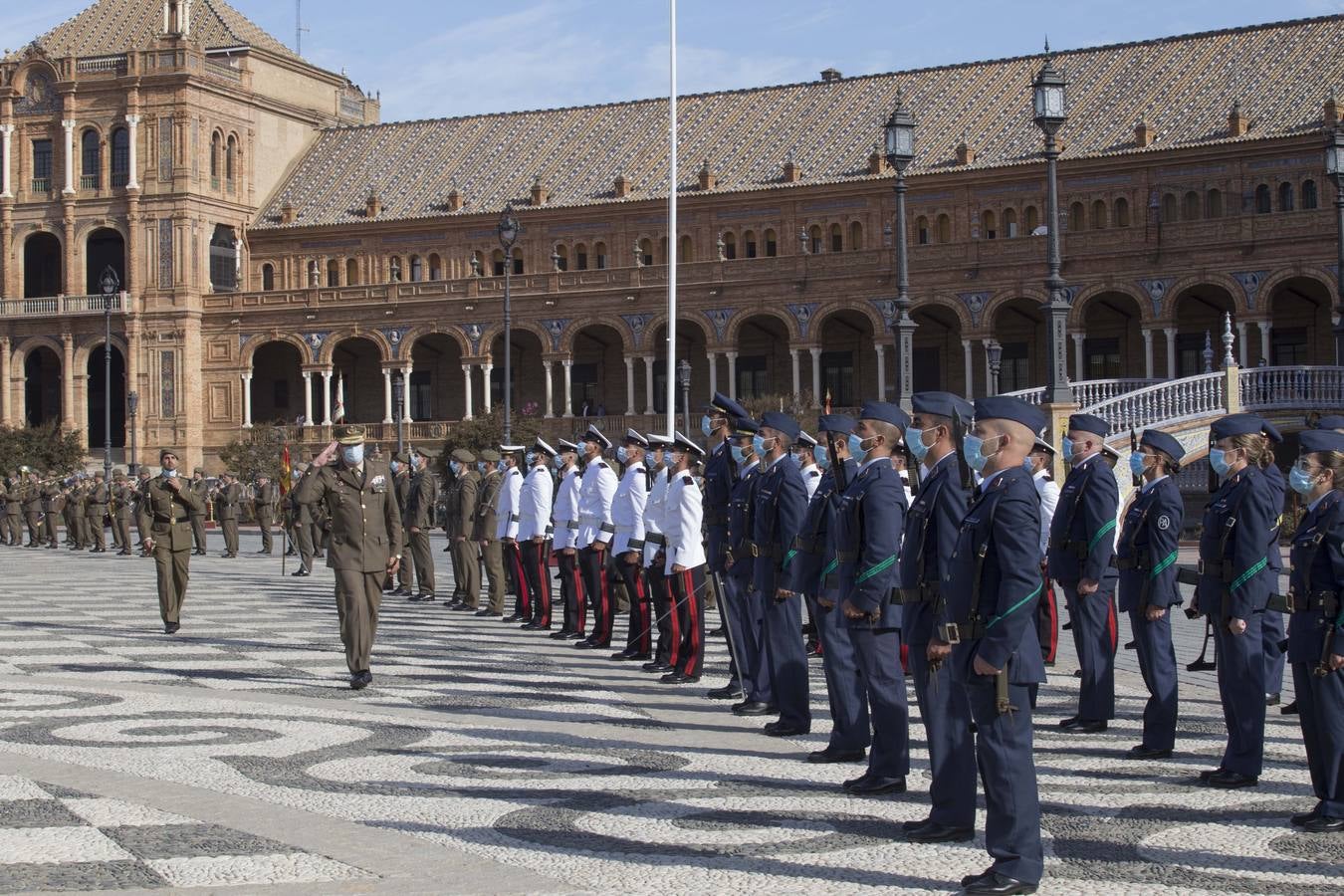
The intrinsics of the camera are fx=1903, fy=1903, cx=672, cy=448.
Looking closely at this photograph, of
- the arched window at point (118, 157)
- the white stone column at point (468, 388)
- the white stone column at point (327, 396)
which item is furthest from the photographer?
the arched window at point (118, 157)

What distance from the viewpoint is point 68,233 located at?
222 feet

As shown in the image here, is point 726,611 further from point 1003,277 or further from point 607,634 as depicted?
point 1003,277

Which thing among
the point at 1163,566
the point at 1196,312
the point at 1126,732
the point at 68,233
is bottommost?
the point at 1126,732

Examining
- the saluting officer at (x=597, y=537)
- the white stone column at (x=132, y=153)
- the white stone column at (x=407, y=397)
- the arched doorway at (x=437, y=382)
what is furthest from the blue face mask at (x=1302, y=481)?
the white stone column at (x=132, y=153)

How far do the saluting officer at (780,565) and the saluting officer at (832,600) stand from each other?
5.5 inches

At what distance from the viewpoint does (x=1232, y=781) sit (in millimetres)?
9141

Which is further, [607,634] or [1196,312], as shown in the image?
[1196,312]

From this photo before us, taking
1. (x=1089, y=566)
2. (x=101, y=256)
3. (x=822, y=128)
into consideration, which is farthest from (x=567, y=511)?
(x=101, y=256)

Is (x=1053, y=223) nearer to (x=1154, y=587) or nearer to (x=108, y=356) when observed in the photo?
(x=1154, y=587)

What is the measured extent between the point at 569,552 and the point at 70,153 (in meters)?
55.3

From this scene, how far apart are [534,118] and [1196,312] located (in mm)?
25998

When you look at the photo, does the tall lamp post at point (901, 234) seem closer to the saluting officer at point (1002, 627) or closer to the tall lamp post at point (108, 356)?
the saluting officer at point (1002, 627)

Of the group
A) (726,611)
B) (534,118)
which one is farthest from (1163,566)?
(534,118)

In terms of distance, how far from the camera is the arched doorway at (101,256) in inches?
2677
